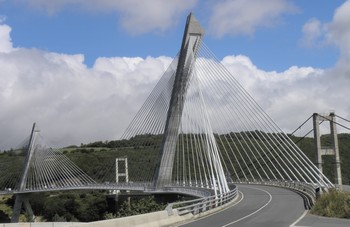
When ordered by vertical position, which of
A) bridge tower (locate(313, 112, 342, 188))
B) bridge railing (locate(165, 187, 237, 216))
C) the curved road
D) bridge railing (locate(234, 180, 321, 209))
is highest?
bridge tower (locate(313, 112, 342, 188))

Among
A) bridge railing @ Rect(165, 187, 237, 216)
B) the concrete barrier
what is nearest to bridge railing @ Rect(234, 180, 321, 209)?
bridge railing @ Rect(165, 187, 237, 216)

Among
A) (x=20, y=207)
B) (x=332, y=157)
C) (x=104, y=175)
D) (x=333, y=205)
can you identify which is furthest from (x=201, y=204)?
(x=20, y=207)

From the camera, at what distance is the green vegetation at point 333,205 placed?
955 inches

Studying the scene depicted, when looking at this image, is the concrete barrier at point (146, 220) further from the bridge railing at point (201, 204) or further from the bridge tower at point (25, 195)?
the bridge tower at point (25, 195)

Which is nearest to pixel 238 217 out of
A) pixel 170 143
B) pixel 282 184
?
pixel 170 143

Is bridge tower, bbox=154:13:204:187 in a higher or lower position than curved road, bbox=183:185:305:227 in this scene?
higher

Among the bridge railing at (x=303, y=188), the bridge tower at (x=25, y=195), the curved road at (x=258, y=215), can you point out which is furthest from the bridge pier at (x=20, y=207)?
the curved road at (x=258, y=215)

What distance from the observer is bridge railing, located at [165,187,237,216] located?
2439 cm

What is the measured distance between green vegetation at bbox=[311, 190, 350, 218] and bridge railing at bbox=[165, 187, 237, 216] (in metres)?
6.11

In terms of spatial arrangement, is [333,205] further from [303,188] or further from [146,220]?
[303,188]

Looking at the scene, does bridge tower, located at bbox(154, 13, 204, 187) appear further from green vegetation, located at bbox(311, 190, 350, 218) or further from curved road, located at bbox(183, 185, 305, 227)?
green vegetation, located at bbox(311, 190, 350, 218)

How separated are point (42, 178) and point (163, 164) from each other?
56.7m

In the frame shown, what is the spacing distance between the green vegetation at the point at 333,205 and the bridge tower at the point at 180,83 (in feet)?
79.0

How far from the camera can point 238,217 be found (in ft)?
82.4
